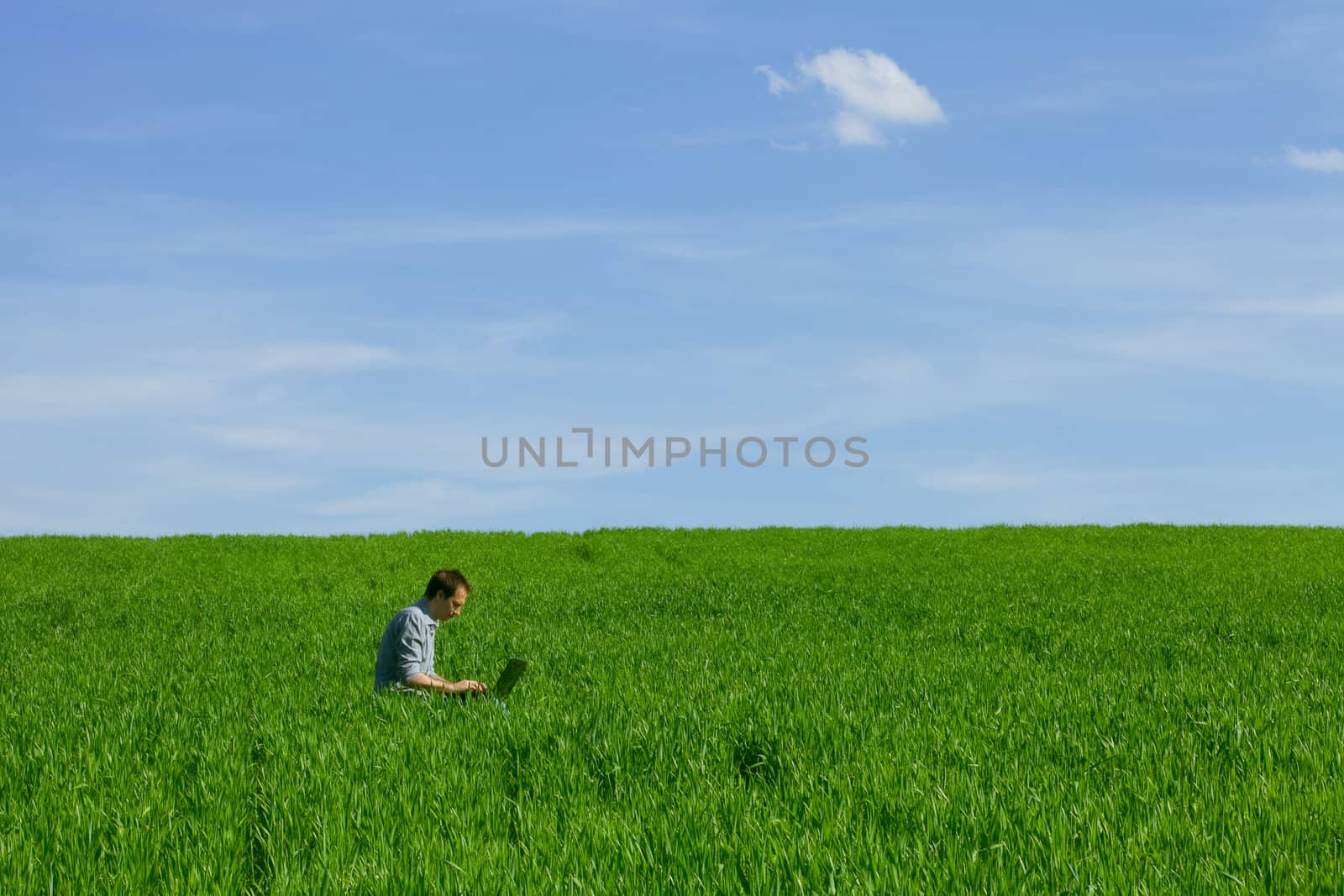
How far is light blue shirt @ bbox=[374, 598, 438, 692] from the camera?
928cm

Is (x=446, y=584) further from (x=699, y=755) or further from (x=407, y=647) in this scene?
(x=699, y=755)

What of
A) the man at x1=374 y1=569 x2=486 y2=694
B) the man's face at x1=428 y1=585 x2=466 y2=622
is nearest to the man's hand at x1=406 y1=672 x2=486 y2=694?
the man at x1=374 y1=569 x2=486 y2=694

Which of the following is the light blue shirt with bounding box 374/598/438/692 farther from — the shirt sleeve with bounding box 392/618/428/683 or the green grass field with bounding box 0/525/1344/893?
the green grass field with bounding box 0/525/1344/893

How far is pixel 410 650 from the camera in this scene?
9445 mm

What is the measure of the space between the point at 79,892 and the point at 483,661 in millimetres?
8123

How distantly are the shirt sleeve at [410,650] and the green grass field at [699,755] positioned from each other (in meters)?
0.27

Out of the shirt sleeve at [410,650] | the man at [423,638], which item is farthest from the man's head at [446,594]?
the shirt sleeve at [410,650]

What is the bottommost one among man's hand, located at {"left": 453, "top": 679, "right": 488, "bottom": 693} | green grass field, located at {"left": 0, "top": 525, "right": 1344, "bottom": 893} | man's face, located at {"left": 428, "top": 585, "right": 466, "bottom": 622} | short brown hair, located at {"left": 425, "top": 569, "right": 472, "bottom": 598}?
green grass field, located at {"left": 0, "top": 525, "right": 1344, "bottom": 893}

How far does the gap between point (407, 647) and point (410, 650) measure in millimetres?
54

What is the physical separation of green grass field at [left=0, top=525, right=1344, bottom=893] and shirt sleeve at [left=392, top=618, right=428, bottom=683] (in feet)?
0.89

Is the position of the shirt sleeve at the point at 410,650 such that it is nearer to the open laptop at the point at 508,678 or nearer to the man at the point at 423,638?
the man at the point at 423,638

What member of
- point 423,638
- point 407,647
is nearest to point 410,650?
point 407,647

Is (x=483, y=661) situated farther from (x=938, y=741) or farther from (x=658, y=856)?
(x=658, y=856)

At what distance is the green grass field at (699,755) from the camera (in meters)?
5.36
